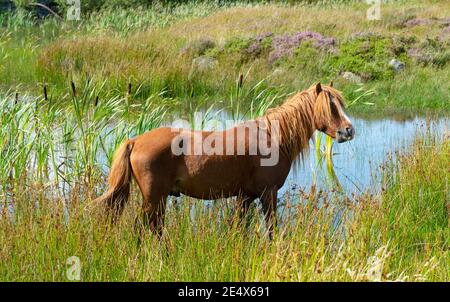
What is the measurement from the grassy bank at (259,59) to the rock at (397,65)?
0.43 feet

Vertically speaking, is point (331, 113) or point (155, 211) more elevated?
point (331, 113)

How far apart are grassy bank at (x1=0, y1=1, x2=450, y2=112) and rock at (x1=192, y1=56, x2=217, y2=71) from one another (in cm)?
4

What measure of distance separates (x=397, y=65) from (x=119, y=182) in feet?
34.2

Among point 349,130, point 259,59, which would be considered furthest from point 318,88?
point 259,59

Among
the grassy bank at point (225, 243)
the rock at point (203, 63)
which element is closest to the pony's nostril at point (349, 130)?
the grassy bank at point (225, 243)

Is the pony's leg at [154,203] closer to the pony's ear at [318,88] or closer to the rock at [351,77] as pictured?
the pony's ear at [318,88]

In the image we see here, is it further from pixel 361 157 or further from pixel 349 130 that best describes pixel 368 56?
pixel 349 130

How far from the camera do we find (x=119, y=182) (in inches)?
182

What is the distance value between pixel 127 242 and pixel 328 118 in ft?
4.98

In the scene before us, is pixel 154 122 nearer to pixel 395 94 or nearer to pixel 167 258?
pixel 167 258

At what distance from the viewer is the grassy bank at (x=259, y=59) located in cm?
1191

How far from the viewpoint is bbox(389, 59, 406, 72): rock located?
552 inches

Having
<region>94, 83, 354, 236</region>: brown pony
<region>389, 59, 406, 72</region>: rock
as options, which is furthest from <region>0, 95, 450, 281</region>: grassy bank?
<region>389, 59, 406, 72</region>: rock
